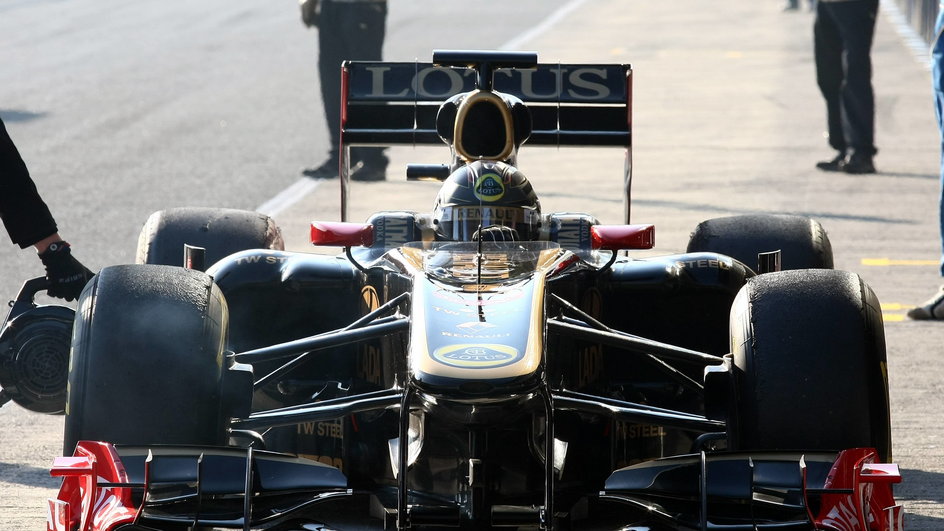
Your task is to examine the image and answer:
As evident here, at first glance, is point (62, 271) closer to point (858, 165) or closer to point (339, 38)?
point (339, 38)

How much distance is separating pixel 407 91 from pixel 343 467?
90.1 inches

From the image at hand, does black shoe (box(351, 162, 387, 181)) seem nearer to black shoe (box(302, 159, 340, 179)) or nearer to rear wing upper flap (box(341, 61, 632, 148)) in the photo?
black shoe (box(302, 159, 340, 179))

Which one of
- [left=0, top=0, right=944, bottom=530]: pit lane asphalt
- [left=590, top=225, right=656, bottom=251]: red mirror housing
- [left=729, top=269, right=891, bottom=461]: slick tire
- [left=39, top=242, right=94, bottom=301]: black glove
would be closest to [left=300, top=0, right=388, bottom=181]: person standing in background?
[left=0, top=0, right=944, bottom=530]: pit lane asphalt

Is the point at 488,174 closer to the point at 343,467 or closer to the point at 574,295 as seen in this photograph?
the point at 574,295

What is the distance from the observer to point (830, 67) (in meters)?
13.2

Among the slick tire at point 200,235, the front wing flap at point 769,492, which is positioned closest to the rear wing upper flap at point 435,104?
the slick tire at point 200,235

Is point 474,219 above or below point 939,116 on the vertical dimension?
above

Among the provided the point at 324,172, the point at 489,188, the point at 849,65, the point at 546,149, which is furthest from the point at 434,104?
the point at 546,149

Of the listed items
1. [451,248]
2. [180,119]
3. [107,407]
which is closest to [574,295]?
[451,248]

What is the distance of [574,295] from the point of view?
17.6ft

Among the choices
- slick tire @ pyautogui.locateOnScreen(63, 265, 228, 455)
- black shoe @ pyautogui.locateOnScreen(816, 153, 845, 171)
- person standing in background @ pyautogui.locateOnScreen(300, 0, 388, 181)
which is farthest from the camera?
black shoe @ pyautogui.locateOnScreen(816, 153, 845, 171)

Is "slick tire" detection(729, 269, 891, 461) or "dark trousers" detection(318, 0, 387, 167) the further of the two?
"dark trousers" detection(318, 0, 387, 167)

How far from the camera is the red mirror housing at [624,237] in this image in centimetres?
512

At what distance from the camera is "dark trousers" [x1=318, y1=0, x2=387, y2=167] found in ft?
42.4
